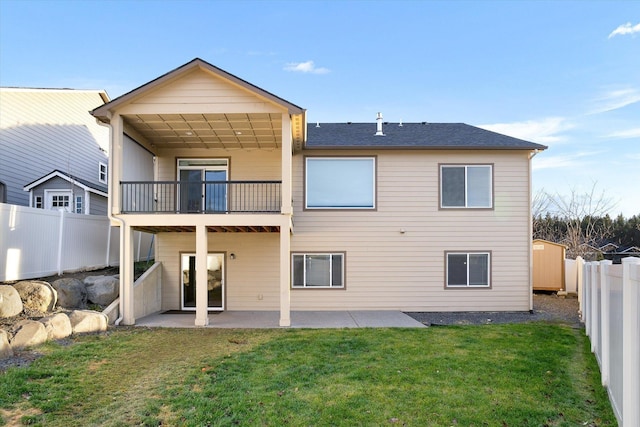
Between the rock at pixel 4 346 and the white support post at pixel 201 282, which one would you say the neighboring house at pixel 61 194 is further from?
the rock at pixel 4 346

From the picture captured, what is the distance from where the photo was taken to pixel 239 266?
468 inches

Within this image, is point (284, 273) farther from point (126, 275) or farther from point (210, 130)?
point (210, 130)

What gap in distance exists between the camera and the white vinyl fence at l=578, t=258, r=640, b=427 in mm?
3324

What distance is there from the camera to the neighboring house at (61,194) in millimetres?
14242

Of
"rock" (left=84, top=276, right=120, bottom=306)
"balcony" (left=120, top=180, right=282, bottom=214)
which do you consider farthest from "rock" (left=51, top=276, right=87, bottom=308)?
"balcony" (left=120, top=180, right=282, bottom=214)

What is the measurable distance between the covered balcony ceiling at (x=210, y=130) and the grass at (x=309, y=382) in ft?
17.1

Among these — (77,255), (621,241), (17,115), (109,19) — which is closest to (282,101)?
(77,255)

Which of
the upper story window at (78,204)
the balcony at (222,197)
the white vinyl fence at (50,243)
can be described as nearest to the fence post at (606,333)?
the balcony at (222,197)

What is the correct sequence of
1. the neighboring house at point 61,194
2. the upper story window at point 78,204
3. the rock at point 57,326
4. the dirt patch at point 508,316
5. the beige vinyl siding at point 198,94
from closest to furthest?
1. the rock at point 57,326
2. the beige vinyl siding at point 198,94
3. the dirt patch at point 508,316
4. the neighboring house at point 61,194
5. the upper story window at point 78,204

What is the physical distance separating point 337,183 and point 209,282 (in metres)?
4.94

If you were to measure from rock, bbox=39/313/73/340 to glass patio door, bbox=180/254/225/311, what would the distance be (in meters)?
4.17

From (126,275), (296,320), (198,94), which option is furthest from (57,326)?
(198,94)

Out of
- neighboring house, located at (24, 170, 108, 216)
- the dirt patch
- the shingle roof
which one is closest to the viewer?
the dirt patch

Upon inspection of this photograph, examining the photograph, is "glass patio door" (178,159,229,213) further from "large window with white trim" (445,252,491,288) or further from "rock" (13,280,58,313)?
"large window with white trim" (445,252,491,288)
